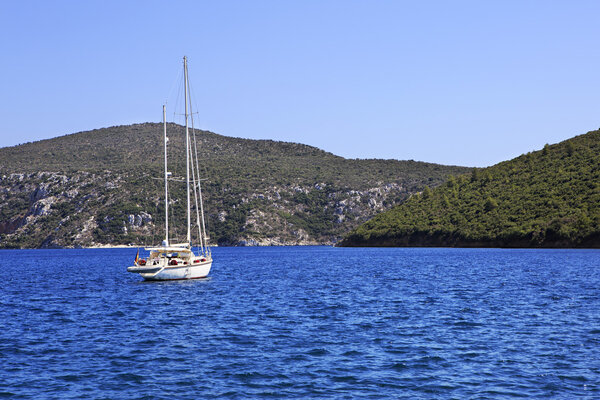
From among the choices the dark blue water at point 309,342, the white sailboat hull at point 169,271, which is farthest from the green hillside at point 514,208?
the white sailboat hull at point 169,271

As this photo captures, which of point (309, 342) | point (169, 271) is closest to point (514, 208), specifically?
point (169, 271)

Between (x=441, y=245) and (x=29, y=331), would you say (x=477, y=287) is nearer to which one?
(x=29, y=331)

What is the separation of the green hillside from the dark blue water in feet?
210

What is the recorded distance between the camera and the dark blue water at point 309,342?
20.4 metres

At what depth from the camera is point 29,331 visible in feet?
104

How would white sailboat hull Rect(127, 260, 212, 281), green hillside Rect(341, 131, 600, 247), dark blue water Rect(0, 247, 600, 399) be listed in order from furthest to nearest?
green hillside Rect(341, 131, 600, 247) < white sailboat hull Rect(127, 260, 212, 281) < dark blue water Rect(0, 247, 600, 399)

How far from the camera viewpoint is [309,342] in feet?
90.9

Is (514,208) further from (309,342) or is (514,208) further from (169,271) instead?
(309,342)

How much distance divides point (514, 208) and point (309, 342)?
106254 mm

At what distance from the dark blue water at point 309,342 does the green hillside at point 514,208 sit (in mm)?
63935

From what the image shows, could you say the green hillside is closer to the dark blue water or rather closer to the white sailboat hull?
the dark blue water

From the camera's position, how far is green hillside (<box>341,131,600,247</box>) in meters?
111

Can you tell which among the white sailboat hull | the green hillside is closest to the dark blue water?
the white sailboat hull

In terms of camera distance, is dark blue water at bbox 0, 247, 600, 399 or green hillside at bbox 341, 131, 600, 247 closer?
dark blue water at bbox 0, 247, 600, 399
